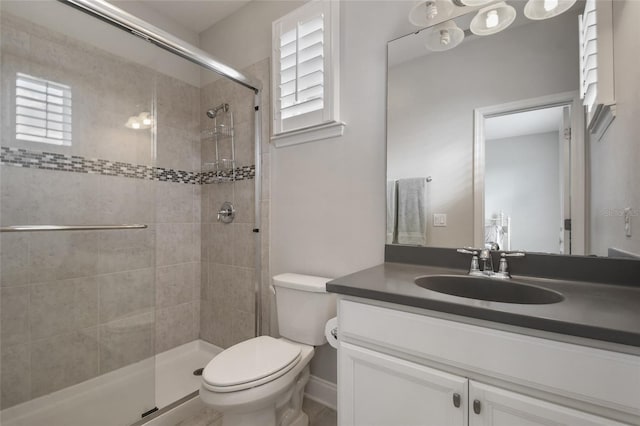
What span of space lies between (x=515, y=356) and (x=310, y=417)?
1307mm

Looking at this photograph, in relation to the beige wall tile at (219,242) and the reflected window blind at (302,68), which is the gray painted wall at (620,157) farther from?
the beige wall tile at (219,242)

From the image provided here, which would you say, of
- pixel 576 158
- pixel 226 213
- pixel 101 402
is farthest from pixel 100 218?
pixel 576 158

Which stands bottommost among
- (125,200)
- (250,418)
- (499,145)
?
(250,418)

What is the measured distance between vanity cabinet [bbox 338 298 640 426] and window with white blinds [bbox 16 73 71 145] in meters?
1.76

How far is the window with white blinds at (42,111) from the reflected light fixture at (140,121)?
0.95ft

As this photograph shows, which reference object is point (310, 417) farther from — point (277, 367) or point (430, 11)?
point (430, 11)

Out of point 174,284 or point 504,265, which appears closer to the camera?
point 504,265

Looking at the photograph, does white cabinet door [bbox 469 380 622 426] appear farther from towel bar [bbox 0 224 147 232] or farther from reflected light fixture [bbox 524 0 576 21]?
towel bar [bbox 0 224 147 232]

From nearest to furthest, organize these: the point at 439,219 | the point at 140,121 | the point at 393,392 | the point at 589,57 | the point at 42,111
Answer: the point at 393,392 → the point at 589,57 → the point at 439,219 → the point at 42,111 → the point at 140,121

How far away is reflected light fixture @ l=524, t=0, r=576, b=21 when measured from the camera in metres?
1.07

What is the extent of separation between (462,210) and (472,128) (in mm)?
383

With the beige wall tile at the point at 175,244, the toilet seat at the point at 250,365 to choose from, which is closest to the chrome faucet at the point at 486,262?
the toilet seat at the point at 250,365

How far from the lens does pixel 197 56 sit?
5.16ft

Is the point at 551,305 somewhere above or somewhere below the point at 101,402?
above
